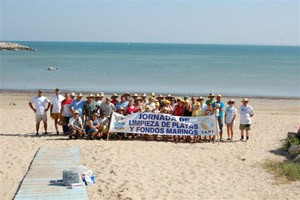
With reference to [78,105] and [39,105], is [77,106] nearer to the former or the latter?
[78,105]

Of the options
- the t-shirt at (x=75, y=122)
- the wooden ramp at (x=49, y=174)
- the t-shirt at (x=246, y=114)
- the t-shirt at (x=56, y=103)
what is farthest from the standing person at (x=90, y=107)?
the t-shirt at (x=246, y=114)

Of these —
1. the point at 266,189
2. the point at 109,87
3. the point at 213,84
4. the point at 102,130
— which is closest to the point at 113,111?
the point at 102,130

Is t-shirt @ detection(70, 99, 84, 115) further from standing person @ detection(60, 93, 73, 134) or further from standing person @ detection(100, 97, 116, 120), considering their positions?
standing person @ detection(100, 97, 116, 120)

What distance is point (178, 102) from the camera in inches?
553

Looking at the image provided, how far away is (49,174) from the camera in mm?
9969

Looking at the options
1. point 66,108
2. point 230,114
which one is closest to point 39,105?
point 66,108

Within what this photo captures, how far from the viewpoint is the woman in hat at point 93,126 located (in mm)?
13434

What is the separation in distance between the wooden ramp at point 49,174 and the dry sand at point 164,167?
26 centimetres

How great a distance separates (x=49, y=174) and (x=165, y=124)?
4787 millimetres

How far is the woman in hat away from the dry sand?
1.17 feet

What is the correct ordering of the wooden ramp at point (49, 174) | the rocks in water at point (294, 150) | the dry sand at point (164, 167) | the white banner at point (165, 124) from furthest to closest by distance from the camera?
1. the white banner at point (165, 124)
2. the rocks in water at point (294, 150)
3. the dry sand at point (164, 167)
4. the wooden ramp at point (49, 174)

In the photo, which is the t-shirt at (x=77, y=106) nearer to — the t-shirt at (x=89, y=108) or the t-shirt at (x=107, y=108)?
the t-shirt at (x=89, y=108)

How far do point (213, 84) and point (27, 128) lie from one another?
26692mm

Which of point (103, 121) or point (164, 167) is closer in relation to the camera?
point (164, 167)
